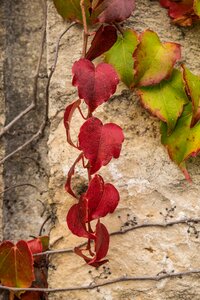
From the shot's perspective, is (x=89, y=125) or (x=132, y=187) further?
(x=132, y=187)

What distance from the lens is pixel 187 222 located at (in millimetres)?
1077

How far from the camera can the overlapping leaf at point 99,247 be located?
1004mm

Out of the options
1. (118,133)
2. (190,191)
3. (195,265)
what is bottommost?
(195,265)

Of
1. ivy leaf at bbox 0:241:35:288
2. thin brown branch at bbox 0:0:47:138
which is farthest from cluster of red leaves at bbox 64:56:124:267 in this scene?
thin brown branch at bbox 0:0:47:138

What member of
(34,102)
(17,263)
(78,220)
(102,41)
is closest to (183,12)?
(102,41)

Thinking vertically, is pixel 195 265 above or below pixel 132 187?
below

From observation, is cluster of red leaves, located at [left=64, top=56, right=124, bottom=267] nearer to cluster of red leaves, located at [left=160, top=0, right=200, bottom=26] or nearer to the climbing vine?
the climbing vine

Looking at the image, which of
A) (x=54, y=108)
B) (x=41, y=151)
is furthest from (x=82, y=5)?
(x=41, y=151)

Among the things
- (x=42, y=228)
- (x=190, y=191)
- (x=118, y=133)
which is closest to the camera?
(x=118, y=133)

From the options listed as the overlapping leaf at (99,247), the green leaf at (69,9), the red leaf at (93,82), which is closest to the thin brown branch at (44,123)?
the green leaf at (69,9)

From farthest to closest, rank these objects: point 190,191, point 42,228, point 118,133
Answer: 1. point 42,228
2. point 190,191
3. point 118,133

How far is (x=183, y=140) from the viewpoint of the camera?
1074 millimetres

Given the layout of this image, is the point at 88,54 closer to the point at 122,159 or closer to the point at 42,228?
the point at 122,159

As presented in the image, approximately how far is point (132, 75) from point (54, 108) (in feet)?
0.53
